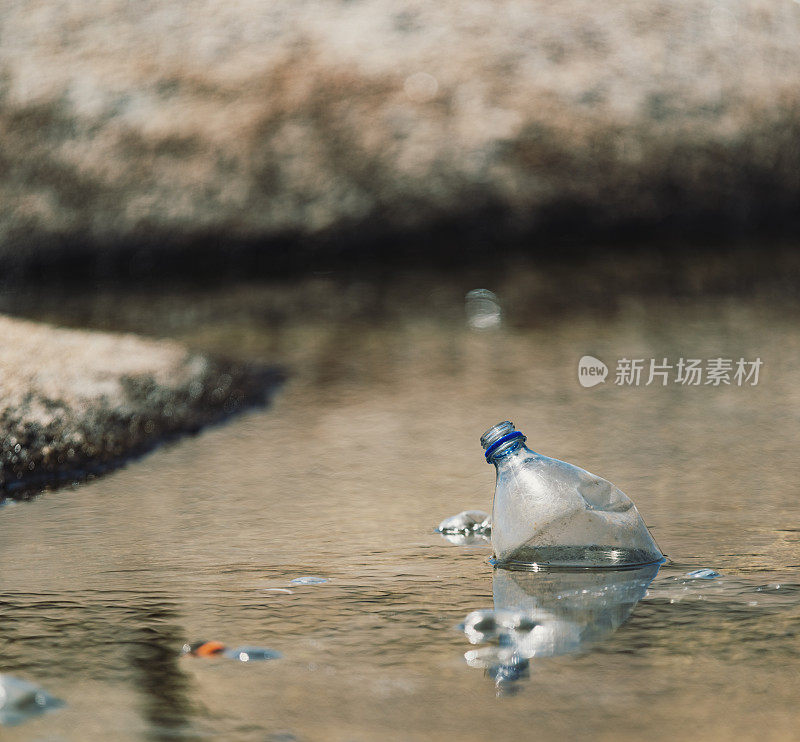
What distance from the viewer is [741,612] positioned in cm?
116

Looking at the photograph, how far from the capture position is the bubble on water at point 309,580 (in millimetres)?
1318

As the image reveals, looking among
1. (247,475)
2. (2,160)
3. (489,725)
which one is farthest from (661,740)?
(2,160)

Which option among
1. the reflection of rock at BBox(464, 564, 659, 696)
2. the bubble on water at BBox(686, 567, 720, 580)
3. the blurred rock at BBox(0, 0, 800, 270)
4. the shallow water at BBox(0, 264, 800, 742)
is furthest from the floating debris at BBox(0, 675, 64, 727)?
the blurred rock at BBox(0, 0, 800, 270)

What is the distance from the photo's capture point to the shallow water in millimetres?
958

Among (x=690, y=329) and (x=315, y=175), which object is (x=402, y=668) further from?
(x=315, y=175)

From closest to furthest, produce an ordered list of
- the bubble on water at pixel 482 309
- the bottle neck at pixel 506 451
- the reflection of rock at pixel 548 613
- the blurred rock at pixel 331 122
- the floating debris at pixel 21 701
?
the floating debris at pixel 21 701, the reflection of rock at pixel 548 613, the bottle neck at pixel 506 451, the bubble on water at pixel 482 309, the blurred rock at pixel 331 122

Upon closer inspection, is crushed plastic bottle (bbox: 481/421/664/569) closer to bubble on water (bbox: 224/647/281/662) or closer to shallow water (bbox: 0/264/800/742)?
shallow water (bbox: 0/264/800/742)

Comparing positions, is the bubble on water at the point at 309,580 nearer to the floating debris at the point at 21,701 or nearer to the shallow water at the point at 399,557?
the shallow water at the point at 399,557

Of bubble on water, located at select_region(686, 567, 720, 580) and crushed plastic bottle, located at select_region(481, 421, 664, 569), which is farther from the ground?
crushed plastic bottle, located at select_region(481, 421, 664, 569)

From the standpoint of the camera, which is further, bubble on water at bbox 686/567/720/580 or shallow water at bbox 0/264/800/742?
bubble on water at bbox 686/567/720/580

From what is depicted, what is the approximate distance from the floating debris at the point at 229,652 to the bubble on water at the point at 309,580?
0.21 metres

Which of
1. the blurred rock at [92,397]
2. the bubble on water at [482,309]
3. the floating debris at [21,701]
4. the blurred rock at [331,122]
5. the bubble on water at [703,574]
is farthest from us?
the blurred rock at [331,122]

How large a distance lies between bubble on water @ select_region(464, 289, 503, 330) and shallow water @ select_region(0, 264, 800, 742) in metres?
0.10

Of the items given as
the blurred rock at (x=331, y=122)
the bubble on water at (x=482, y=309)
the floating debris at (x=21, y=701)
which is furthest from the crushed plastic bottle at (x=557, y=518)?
the blurred rock at (x=331, y=122)
